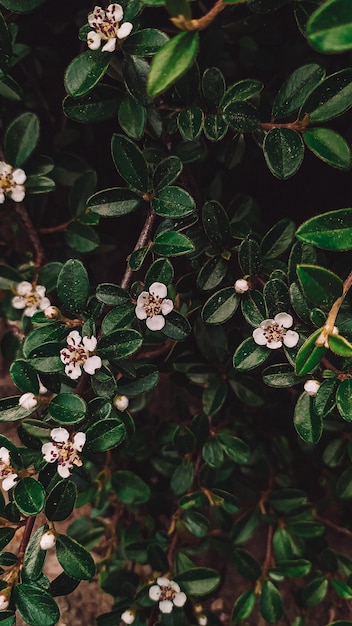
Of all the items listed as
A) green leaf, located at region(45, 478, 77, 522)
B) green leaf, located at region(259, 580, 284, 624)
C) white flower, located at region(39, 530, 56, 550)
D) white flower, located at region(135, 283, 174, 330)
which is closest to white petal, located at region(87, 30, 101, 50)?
white flower, located at region(135, 283, 174, 330)

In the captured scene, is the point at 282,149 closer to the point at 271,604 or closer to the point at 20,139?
the point at 20,139

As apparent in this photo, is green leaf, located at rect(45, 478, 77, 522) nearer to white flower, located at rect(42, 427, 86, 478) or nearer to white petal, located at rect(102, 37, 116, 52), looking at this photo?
white flower, located at rect(42, 427, 86, 478)

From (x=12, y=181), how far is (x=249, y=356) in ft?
2.29

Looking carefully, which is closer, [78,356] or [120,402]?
[78,356]

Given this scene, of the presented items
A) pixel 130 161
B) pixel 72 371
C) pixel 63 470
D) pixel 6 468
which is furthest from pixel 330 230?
pixel 6 468

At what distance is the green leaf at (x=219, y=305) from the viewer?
1.28 m

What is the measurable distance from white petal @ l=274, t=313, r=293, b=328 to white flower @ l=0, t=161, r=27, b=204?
67 centimetres

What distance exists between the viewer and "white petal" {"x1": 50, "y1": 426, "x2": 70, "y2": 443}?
1141 millimetres

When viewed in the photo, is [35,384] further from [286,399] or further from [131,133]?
[286,399]

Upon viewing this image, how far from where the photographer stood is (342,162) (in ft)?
3.65

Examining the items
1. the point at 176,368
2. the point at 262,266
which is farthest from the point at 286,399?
the point at 262,266

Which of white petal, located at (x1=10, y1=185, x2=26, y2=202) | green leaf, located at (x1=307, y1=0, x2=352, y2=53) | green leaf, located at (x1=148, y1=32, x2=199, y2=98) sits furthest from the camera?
white petal, located at (x1=10, y1=185, x2=26, y2=202)

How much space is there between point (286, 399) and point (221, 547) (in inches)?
17.5

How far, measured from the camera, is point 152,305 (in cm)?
121
